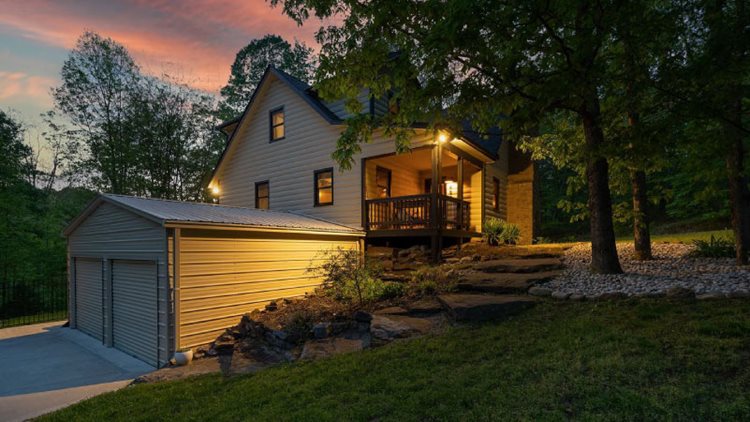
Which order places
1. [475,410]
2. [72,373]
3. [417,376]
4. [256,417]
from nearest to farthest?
[475,410] → [256,417] → [417,376] → [72,373]

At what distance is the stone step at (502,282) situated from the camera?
21.9 feet

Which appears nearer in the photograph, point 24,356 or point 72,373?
point 72,373

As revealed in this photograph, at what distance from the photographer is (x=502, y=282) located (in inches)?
274

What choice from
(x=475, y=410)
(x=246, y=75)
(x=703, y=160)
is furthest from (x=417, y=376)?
(x=246, y=75)

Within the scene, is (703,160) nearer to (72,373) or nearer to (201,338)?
(201,338)

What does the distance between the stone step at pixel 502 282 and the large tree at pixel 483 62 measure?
110 cm

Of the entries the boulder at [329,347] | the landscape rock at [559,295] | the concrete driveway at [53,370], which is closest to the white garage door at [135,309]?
the concrete driveway at [53,370]

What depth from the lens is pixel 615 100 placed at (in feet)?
17.9

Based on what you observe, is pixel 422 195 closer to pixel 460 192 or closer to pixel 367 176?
pixel 460 192

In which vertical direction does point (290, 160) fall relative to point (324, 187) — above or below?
above

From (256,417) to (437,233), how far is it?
25.7 ft

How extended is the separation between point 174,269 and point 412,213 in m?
6.90

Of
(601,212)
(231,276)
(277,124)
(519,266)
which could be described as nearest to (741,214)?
(601,212)

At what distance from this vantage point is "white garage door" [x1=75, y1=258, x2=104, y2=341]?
9812 millimetres
